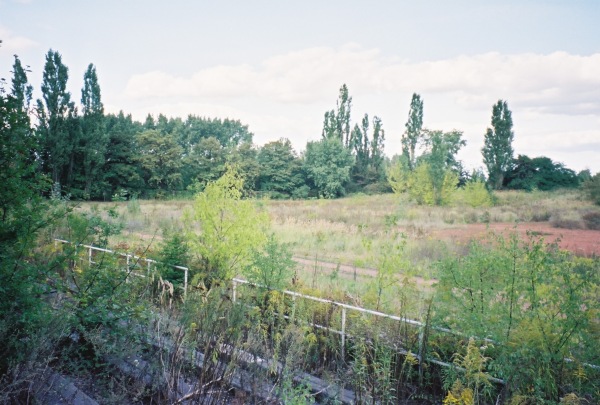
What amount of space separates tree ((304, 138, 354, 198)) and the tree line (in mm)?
171

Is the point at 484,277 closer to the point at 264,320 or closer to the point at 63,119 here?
the point at 264,320

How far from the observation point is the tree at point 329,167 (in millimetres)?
65750

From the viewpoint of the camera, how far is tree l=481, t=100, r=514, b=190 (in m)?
62.3

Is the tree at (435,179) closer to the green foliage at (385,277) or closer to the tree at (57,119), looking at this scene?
the green foliage at (385,277)

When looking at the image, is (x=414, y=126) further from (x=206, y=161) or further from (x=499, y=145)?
(x=206, y=161)

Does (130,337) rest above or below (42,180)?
below

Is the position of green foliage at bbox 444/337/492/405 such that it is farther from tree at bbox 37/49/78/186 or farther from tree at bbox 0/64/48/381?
tree at bbox 37/49/78/186

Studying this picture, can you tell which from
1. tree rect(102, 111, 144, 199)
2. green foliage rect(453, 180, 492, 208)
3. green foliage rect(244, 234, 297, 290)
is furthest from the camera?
tree rect(102, 111, 144, 199)

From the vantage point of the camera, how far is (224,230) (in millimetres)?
9984

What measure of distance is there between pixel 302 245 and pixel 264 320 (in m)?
11.7

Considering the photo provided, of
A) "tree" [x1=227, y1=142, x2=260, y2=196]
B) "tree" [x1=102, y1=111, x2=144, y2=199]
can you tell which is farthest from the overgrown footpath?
"tree" [x1=227, y1=142, x2=260, y2=196]

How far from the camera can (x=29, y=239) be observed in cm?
464

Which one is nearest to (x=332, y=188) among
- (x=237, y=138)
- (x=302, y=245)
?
(x=237, y=138)

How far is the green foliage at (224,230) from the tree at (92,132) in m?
36.5
